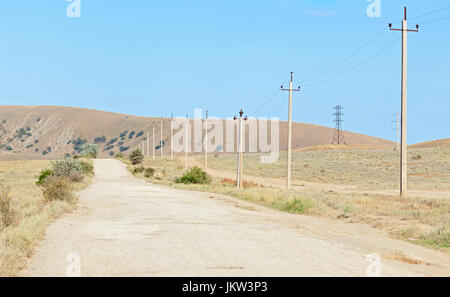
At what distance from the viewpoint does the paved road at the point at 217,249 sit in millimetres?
9914

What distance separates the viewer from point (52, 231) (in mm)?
15820

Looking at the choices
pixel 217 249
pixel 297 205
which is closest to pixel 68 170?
pixel 297 205

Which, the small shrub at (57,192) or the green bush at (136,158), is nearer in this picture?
the small shrub at (57,192)

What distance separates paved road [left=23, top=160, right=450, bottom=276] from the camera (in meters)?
9.91

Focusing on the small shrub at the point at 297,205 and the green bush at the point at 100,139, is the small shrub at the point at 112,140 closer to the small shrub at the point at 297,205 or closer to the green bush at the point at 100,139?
the green bush at the point at 100,139

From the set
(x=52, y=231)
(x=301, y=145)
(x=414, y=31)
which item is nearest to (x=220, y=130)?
(x=301, y=145)

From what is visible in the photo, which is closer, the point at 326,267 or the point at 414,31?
the point at 326,267

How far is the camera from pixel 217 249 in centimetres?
1217

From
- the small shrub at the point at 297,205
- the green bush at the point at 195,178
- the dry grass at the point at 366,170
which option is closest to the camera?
the small shrub at the point at 297,205

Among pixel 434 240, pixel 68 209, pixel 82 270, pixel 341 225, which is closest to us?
pixel 82 270

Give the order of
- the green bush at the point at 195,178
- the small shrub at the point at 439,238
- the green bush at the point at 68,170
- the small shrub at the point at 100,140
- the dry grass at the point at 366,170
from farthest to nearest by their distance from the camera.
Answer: the small shrub at the point at 100,140 → the dry grass at the point at 366,170 → the green bush at the point at 195,178 → the green bush at the point at 68,170 → the small shrub at the point at 439,238

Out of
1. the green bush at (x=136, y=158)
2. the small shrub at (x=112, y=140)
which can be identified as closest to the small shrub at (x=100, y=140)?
the small shrub at (x=112, y=140)
